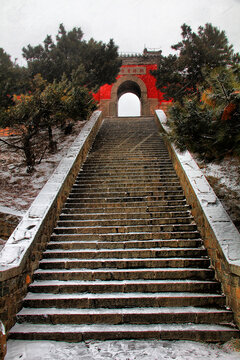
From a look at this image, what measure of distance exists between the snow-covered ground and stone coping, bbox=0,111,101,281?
86cm

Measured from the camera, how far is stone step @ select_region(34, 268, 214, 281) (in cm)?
410

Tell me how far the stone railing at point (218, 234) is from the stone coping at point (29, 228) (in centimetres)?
285

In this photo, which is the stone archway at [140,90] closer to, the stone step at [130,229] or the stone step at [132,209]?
the stone step at [132,209]

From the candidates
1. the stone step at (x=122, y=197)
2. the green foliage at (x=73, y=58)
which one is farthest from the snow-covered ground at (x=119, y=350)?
the green foliage at (x=73, y=58)

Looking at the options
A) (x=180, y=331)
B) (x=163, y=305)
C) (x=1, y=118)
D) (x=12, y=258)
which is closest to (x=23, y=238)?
(x=12, y=258)

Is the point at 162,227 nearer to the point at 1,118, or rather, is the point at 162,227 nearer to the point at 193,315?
the point at 193,315

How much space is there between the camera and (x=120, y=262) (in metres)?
4.29

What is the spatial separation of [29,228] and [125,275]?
1747 mm

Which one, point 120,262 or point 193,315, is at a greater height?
point 120,262

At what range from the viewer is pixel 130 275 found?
13.5 ft

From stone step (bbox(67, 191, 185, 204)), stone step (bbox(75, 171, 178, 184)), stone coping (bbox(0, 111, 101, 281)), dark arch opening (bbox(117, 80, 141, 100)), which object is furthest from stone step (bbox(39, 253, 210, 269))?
dark arch opening (bbox(117, 80, 141, 100))

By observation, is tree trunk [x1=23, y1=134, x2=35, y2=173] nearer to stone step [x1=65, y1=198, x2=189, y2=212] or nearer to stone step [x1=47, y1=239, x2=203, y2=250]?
stone step [x1=65, y1=198, x2=189, y2=212]

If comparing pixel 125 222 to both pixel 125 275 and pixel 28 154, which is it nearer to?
pixel 125 275

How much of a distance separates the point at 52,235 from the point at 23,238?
0.93 m
